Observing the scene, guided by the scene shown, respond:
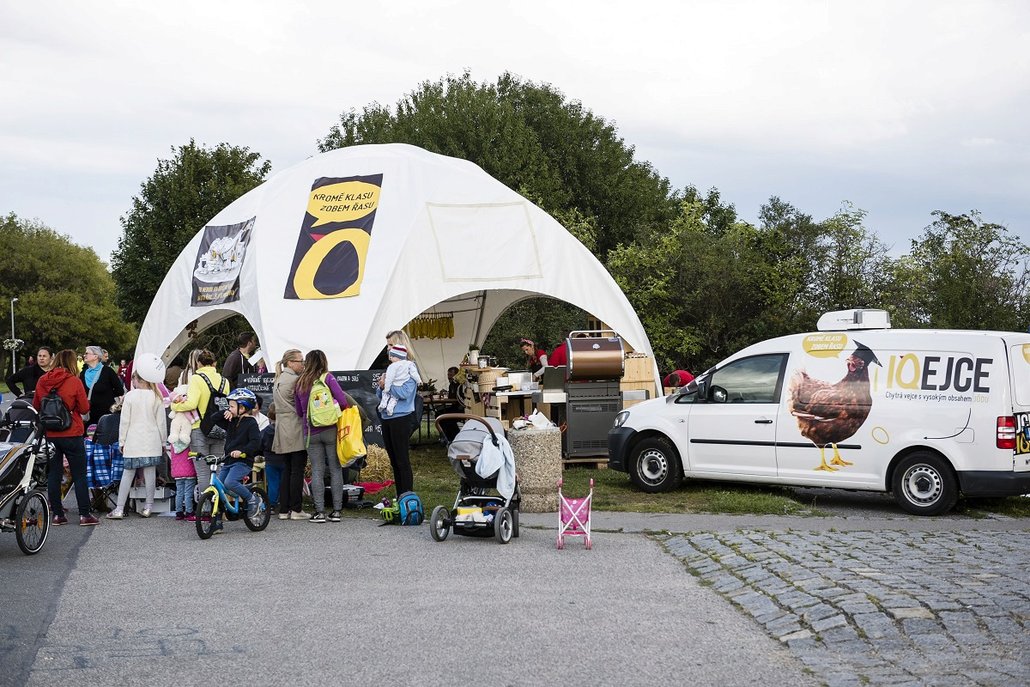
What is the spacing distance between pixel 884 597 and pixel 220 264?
630 inches

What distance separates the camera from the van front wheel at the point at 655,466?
46.2ft

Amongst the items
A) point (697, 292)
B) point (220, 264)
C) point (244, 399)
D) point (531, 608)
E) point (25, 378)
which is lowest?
point (531, 608)

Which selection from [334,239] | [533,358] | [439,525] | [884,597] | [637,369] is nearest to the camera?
[884,597]

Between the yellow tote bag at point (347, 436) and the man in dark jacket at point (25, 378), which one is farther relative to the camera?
the man in dark jacket at point (25, 378)

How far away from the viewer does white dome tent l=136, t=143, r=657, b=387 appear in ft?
60.2

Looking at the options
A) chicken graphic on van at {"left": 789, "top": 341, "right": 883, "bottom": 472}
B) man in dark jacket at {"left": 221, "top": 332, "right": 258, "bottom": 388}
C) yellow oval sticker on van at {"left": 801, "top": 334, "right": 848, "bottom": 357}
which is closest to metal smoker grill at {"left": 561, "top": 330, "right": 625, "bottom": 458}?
yellow oval sticker on van at {"left": 801, "top": 334, "right": 848, "bottom": 357}

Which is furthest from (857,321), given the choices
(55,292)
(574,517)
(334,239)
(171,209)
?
(55,292)

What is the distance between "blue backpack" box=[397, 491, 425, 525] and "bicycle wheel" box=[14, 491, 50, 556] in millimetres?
3336

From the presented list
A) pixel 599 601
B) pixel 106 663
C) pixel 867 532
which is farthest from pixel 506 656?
pixel 867 532

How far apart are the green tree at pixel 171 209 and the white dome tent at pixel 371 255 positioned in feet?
63.9

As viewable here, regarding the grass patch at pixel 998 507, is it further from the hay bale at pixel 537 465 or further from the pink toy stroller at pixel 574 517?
the pink toy stroller at pixel 574 517

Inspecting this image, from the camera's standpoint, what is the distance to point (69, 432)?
1161cm

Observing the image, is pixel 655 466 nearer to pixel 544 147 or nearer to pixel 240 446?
pixel 240 446

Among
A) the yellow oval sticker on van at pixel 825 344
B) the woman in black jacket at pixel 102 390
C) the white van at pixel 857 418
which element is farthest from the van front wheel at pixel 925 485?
the woman in black jacket at pixel 102 390
